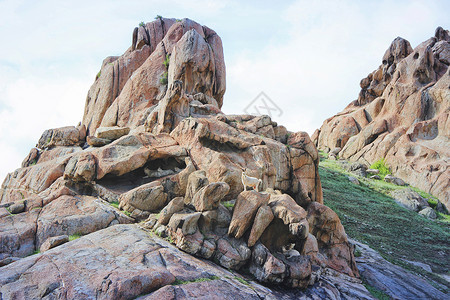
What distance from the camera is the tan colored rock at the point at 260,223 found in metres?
12.2

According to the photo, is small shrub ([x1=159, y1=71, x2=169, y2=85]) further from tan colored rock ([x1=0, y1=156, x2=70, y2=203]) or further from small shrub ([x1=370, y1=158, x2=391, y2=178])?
small shrub ([x1=370, y1=158, x2=391, y2=178])

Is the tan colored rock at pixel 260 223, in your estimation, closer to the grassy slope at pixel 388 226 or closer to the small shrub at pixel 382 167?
the grassy slope at pixel 388 226

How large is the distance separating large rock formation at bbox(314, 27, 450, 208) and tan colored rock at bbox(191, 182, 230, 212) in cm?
3422

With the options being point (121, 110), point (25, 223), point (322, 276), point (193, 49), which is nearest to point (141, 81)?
point (121, 110)

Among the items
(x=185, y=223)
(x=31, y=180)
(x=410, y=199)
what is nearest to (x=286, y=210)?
(x=185, y=223)

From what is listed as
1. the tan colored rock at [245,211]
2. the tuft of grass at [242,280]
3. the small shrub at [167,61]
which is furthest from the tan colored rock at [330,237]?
the small shrub at [167,61]

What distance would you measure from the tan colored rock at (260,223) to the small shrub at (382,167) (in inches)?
1506

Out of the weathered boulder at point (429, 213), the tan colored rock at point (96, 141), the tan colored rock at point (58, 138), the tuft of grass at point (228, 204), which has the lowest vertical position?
the weathered boulder at point (429, 213)

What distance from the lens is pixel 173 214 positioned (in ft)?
42.5

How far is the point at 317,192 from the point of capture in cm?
2231

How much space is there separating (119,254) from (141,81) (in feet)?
80.9

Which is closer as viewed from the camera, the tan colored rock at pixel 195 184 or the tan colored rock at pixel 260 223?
the tan colored rock at pixel 260 223

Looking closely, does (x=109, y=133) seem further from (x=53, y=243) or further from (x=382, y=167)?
(x=382, y=167)

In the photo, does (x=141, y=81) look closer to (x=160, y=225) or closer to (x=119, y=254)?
(x=160, y=225)
